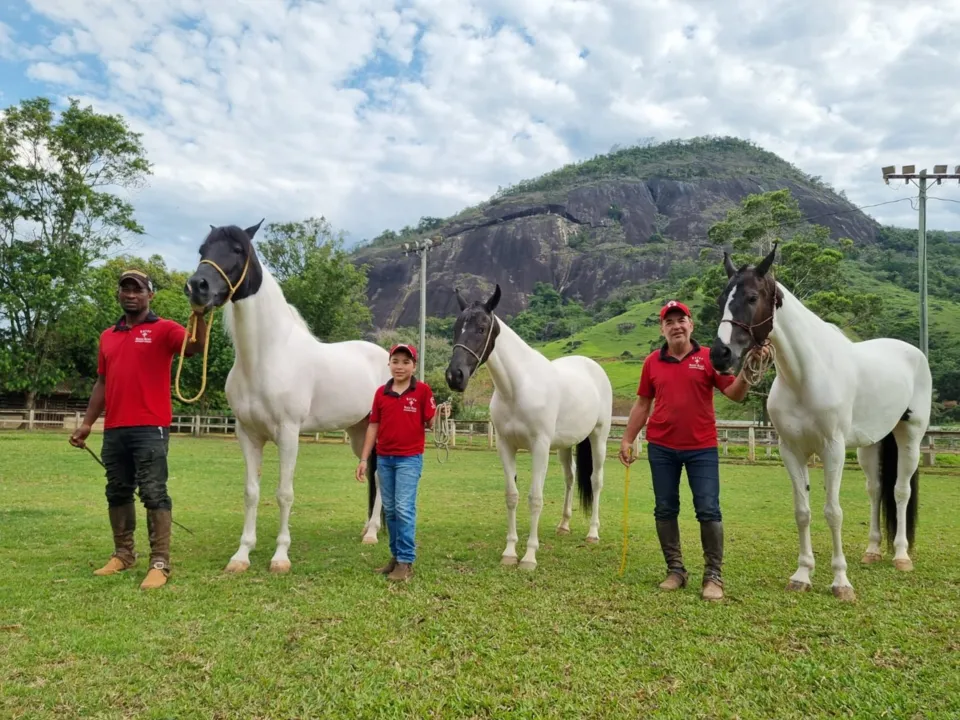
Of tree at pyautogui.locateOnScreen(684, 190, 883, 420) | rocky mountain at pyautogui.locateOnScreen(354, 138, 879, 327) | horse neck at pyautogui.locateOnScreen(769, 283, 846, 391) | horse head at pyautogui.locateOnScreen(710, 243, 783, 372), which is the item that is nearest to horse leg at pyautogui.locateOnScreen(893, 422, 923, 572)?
horse neck at pyautogui.locateOnScreen(769, 283, 846, 391)

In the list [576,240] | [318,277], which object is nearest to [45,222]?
[318,277]

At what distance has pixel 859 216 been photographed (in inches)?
4769

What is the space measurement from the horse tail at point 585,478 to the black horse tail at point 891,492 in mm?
2968

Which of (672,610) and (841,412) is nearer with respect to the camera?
(672,610)

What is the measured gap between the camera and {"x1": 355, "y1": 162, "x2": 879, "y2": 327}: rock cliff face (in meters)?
114

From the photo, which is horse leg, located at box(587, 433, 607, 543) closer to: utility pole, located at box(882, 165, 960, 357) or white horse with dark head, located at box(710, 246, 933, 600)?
white horse with dark head, located at box(710, 246, 933, 600)

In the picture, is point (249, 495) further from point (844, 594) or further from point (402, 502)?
point (844, 594)

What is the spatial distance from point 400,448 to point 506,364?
128 cm

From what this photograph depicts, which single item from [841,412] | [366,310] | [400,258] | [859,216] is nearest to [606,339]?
[366,310]

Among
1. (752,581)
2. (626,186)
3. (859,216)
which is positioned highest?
(626,186)

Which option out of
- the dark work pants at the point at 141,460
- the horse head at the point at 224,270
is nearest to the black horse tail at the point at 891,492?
the horse head at the point at 224,270

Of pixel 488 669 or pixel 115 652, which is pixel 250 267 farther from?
pixel 488 669

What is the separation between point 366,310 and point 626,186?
114 metres

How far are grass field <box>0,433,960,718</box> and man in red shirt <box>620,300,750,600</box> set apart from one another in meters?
0.37
